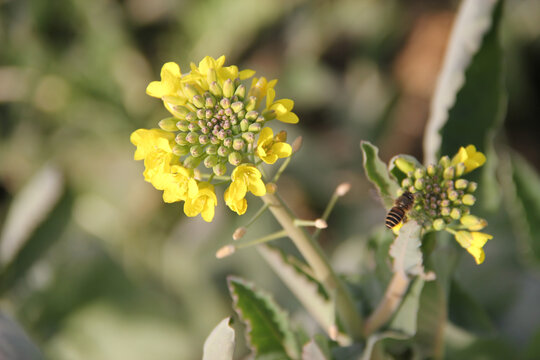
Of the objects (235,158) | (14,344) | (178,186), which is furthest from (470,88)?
(14,344)

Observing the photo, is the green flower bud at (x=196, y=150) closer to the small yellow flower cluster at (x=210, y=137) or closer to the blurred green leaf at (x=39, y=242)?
the small yellow flower cluster at (x=210, y=137)

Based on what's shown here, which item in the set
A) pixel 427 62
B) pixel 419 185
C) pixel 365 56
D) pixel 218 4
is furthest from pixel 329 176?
pixel 419 185

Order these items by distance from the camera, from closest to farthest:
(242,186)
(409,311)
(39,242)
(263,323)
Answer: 1. (242,186)
2. (409,311)
3. (263,323)
4. (39,242)

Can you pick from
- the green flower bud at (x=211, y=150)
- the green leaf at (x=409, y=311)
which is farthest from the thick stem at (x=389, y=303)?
the green flower bud at (x=211, y=150)

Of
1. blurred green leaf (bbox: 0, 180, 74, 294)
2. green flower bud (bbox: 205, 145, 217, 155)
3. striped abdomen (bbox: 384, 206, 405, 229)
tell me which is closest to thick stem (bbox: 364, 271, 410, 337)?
striped abdomen (bbox: 384, 206, 405, 229)

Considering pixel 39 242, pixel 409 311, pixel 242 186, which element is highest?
pixel 39 242

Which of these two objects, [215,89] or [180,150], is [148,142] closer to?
[180,150]
